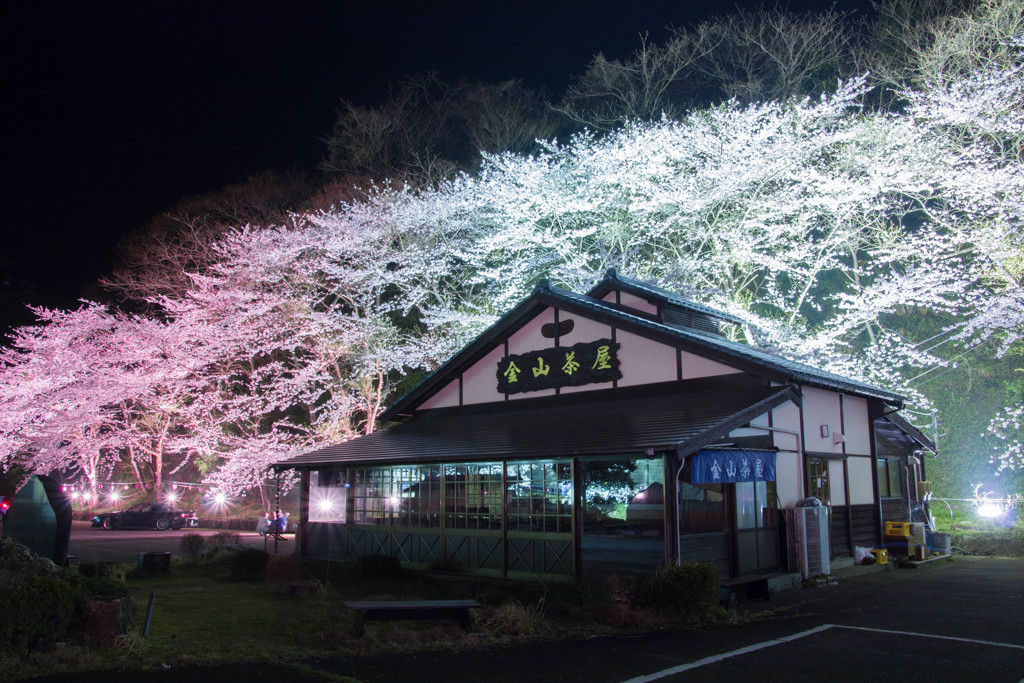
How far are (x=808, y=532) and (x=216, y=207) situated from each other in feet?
88.2

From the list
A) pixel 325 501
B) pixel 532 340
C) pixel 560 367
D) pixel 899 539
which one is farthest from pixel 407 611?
pixel 325 501

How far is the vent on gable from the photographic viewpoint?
1552 centimetres

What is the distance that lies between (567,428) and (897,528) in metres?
8.08

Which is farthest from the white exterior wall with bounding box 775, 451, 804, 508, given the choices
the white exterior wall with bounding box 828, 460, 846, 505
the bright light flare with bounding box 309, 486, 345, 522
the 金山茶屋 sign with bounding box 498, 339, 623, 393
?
the bright light flare with bounding box 309, 486, 345, 522

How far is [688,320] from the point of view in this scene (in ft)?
53.0

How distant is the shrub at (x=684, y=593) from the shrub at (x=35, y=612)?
21.8ft

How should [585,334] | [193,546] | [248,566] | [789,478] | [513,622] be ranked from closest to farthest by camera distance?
[513,622] → [789,478] → [248,566] → [585,334] → [193,546]

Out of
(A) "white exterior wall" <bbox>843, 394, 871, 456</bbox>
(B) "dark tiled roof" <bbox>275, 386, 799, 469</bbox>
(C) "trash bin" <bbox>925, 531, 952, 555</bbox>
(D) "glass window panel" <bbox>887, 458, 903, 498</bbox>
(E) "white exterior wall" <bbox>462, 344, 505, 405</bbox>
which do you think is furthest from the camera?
(D) "glass window panel" <bbox>887, 458, 903, 498</bbox>

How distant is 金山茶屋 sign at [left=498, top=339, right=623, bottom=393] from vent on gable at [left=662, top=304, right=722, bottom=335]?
Answer: 1703 millimetres

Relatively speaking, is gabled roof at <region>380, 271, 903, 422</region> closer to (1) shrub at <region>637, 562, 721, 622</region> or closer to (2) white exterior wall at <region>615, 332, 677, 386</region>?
Result: (2) white exterior wall at <region>615, 332, 677, 386</region>

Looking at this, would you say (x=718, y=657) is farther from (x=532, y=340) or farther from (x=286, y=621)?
(x=532, y=340)

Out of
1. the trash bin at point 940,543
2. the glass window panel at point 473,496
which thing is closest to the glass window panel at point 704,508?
the glass window panel at point 473,496

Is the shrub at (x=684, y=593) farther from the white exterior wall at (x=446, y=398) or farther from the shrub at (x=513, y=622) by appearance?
the white exterior wall at (x=446, y=398)

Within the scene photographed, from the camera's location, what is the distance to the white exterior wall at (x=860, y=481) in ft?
49.5
